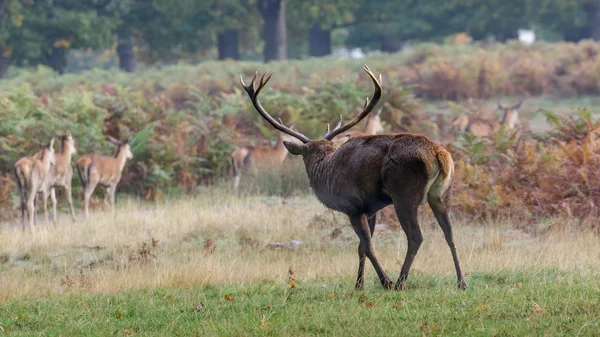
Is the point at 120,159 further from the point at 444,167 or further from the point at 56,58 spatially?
the point at 56,58

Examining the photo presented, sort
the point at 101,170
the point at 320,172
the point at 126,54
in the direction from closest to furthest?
1. the point at 320,172
2. the point at 101,170
3. the point at 126,54

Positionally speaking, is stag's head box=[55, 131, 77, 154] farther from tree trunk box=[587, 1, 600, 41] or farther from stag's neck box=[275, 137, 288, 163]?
tree trunk box=[587, 1, 600, 41]

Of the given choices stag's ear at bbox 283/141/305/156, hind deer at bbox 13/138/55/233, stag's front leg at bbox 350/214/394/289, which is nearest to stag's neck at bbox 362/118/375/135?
hind deer at bbox 13/138/55/233

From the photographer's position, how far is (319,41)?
161ft

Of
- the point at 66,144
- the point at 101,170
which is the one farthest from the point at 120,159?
the point at 66,144

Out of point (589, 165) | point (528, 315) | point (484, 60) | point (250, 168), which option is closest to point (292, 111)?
point (250, 168)

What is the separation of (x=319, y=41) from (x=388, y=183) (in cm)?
4171

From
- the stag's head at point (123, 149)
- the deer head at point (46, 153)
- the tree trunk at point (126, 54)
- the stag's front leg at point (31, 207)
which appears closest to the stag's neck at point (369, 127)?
the stag's head at point (123, 149)

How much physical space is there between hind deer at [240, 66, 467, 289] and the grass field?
421 mm

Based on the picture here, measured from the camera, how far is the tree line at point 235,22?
130ft

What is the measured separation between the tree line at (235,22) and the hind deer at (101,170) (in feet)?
76.7

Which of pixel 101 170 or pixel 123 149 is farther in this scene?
pixel 123 149

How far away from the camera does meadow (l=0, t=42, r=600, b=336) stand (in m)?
7.35

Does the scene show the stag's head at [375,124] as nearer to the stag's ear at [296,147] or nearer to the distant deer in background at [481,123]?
the distant deer in background at [481,123]
